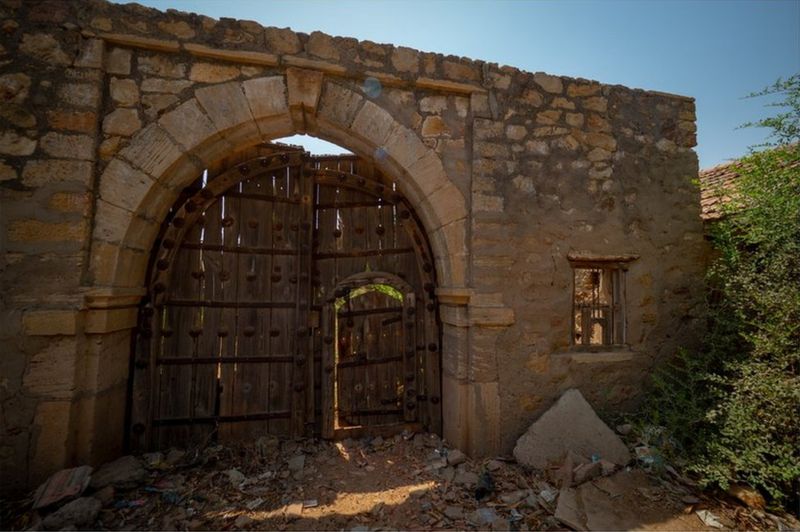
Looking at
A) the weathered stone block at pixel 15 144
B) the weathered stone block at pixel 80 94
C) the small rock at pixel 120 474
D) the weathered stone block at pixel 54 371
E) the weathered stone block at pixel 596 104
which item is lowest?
the small rock at pixel 120 474

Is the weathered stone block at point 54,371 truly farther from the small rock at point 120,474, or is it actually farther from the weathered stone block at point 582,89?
the weathered stone block at point 582,89

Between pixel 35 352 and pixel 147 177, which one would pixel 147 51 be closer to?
pixel 147 177

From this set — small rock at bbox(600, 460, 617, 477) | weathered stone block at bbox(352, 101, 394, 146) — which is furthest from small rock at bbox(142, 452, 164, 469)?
small rock at bbox(600, 460, 617, 477)

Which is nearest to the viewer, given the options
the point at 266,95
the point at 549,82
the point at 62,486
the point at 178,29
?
the point at 62,486

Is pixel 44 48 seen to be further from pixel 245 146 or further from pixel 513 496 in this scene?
pixel 513 496

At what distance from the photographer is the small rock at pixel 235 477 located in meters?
2.47

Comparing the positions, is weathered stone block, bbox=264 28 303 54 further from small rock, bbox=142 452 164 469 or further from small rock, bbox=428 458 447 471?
small rock, bbox=428 458 447 471

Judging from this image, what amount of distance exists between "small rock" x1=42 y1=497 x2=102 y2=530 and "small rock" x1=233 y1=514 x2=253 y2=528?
2.46 ft

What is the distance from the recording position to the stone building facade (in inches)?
85.9

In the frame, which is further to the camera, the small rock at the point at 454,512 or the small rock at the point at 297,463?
the small rock at the point at 297,463

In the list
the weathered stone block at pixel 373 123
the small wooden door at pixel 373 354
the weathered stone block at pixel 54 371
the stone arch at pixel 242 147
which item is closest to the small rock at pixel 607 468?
the small wooden door at pixel 373 354

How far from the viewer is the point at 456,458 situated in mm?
2645

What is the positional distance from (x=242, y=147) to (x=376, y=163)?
1046mm

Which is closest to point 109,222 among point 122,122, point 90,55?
point 122,122
